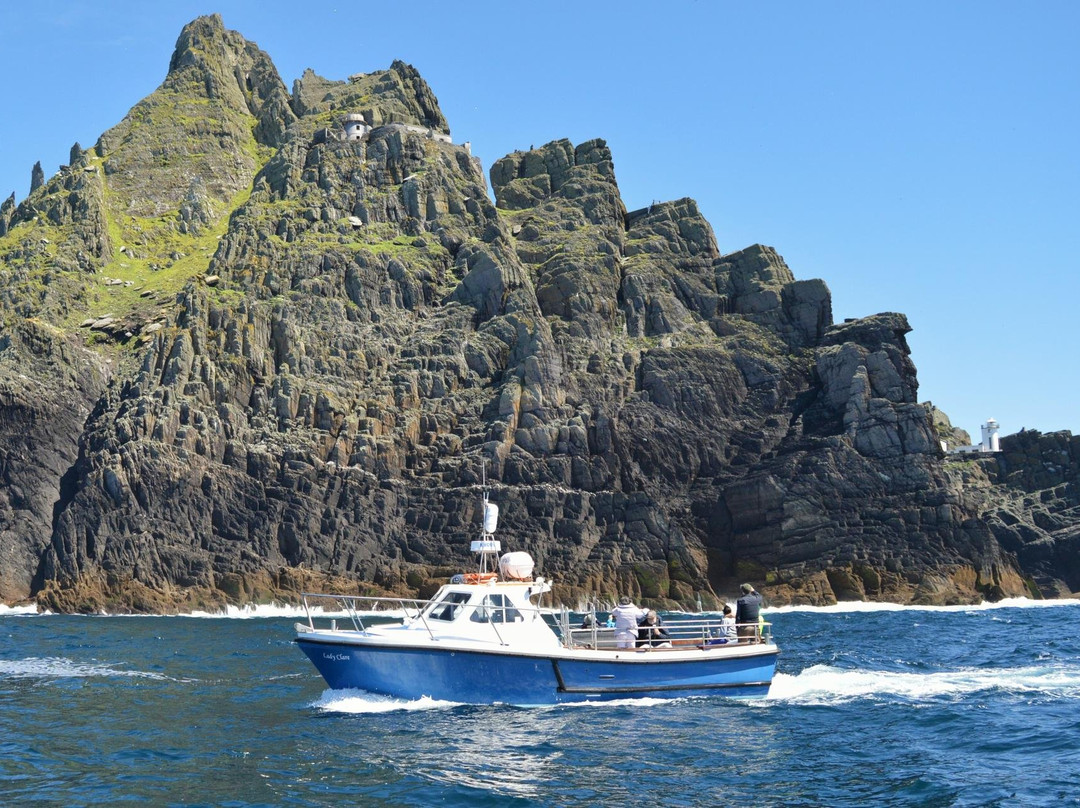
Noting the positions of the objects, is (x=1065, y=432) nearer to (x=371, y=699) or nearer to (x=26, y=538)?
(x=26, y=538)

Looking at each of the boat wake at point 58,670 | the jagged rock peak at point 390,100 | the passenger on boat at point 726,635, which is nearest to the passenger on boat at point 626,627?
the passenger on boat at point 726,635

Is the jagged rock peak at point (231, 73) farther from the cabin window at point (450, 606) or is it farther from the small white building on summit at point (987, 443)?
the cabin window at point (450, 606)

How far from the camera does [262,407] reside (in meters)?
96.6

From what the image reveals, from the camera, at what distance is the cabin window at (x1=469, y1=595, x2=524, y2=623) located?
3216 centimetres

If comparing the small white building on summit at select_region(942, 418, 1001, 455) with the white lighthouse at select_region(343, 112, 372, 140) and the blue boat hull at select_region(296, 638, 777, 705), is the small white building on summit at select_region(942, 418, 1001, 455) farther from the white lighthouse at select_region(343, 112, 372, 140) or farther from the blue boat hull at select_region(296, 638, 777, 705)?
the blue boat hull at select_region(296, 638, 777, 705)

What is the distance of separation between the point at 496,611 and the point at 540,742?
237 inches

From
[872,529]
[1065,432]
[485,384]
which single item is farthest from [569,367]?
[1065,432]

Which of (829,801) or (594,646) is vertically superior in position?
(594,646)

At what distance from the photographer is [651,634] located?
34625mm

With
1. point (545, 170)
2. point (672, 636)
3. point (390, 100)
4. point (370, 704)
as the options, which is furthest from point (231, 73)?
point (370, 704)

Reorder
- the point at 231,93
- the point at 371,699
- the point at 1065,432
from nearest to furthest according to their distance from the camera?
the point at 371,699 < the point at 1065,432 < the point at 231,93

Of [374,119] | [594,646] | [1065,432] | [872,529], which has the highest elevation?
[374,119]

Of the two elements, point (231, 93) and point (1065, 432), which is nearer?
point (1065, 432)

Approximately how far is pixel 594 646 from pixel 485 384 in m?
70.7
